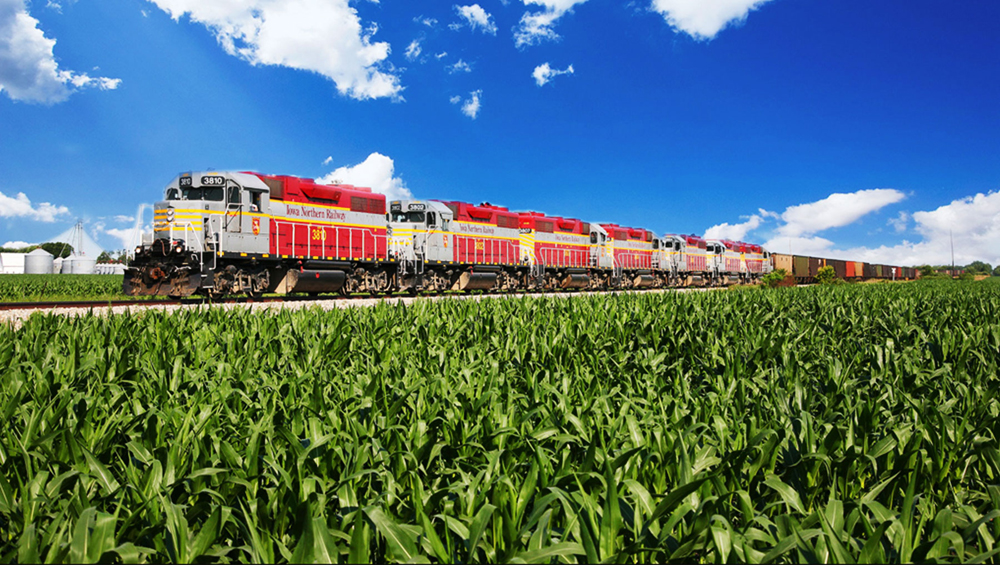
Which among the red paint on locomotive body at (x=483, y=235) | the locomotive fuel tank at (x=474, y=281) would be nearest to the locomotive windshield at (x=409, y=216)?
the red paint on locomotive body at (x=483, y=235)

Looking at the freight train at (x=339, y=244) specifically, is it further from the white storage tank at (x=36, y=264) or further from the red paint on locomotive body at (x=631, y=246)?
the white storage tank at (x=36, y=264)

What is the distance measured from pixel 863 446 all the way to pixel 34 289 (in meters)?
42.2

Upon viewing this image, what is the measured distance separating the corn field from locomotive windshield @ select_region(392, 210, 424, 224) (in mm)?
20279

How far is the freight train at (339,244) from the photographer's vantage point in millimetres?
18406

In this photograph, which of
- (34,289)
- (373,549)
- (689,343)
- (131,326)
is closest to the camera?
(373,549)

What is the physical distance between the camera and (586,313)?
7926 millimetres

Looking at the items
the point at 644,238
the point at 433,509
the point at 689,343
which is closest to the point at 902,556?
the point at 433,509

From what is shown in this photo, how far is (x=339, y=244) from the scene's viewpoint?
72.7ft

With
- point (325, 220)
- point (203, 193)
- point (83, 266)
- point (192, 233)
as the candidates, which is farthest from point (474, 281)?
point (83, 266)

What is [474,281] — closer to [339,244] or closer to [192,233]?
[339,244]

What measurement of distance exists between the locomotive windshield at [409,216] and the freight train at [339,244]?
0.05 metres

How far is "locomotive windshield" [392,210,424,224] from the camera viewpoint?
25.5 meters

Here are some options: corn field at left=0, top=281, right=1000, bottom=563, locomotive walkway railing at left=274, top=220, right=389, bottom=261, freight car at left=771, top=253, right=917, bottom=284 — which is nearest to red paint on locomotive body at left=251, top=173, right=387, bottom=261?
locomotive walkway railing at left=274, top=220, right=389, bottom=261

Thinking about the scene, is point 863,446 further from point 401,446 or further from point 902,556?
point 401,446
